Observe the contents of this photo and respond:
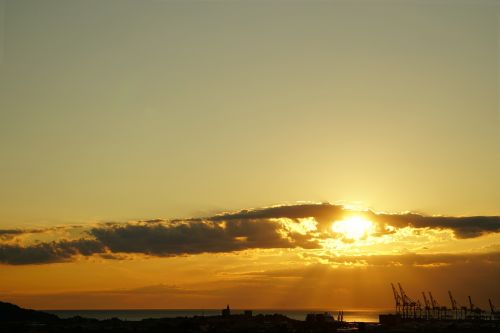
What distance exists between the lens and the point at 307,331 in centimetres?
14962

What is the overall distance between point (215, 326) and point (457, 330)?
208ft

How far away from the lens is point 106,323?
170625 mm

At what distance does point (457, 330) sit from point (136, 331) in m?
82.8

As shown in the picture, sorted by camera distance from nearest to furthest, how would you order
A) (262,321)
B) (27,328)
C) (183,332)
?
(183,332) → (27,328) → (262,321)

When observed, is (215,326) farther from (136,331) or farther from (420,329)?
(420,329)

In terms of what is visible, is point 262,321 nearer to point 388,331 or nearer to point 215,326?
point 215,326

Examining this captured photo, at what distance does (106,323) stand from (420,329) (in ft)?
278

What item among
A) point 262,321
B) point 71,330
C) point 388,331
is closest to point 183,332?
point 71,330

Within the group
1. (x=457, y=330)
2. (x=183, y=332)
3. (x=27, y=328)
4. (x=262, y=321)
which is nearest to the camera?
(x=183, y=332)

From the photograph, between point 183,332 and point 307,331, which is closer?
point 183,332

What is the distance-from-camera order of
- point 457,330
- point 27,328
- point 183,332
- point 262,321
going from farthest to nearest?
1. point 262,321
2. point 457,330
3. point 27,328
4. point 183,332

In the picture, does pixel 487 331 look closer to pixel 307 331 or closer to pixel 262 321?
pixel 307 331

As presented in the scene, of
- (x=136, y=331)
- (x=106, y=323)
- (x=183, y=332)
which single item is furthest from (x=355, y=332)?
(x=106, y=323)

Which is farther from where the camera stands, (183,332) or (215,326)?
(215,326)
